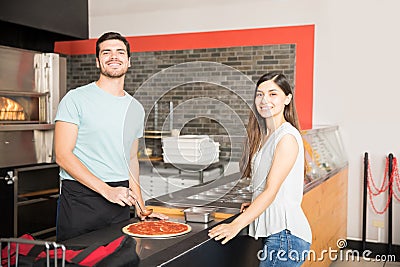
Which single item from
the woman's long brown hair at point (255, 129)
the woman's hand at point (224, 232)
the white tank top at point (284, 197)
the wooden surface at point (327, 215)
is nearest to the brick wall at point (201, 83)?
the woman's long brown hair at point (255, 129)

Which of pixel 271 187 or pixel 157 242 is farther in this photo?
pixel 271 187

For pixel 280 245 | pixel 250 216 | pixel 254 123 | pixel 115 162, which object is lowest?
pixel 280 245

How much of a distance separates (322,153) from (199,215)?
8.08ft

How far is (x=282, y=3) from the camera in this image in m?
5.73

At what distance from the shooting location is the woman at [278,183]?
2.46m

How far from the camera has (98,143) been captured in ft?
8.87

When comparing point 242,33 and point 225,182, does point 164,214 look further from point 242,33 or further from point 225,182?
point 242,33

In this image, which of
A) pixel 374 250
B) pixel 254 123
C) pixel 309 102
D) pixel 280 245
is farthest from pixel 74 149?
pixel 374 250

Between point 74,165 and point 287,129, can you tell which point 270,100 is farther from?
point 74,165

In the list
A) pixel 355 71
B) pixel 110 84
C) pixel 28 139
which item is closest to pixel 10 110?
pixel 28 139

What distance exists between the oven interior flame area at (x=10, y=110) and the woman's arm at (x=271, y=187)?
2873 mm

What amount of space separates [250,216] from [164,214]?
588mm

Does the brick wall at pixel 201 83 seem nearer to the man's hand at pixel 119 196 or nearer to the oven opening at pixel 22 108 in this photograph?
the man's hand at pixel 119 196

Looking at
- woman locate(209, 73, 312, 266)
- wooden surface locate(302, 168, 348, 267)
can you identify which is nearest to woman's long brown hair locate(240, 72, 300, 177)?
woman locate(209, 73, 312, 266)
